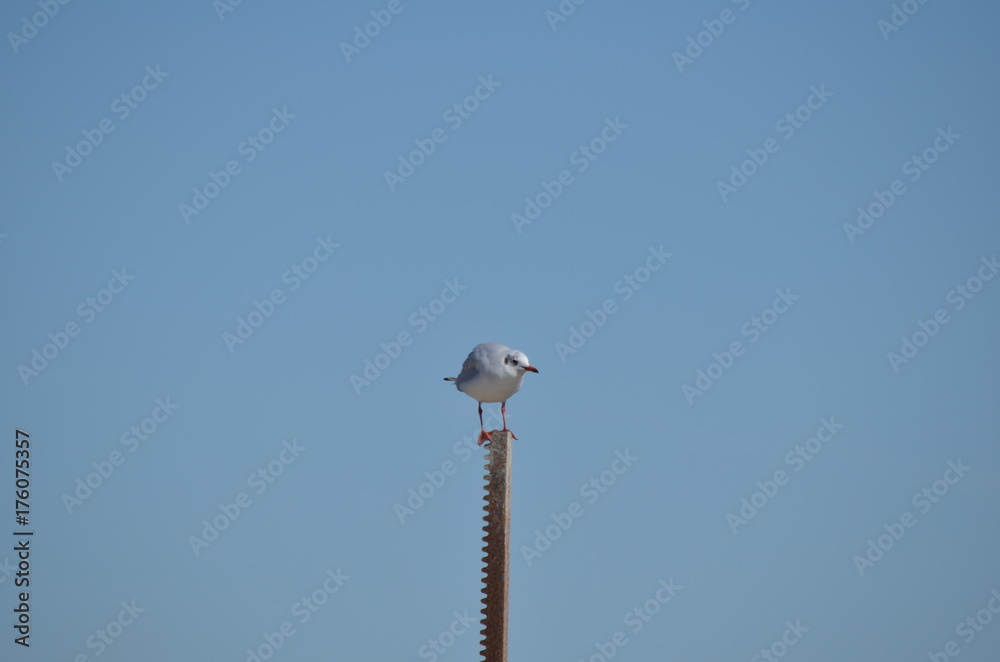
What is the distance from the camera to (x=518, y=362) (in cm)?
2969

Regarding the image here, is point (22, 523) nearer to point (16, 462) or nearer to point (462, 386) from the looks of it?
point (16, 462)

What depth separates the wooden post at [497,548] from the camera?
1086 inches

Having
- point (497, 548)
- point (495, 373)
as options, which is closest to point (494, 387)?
point (495, 373)

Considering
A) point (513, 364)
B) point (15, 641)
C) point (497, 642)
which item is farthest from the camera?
point (15, 641)

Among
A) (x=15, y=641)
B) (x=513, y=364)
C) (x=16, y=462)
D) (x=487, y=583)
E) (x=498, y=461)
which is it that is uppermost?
(x=513, y=364)

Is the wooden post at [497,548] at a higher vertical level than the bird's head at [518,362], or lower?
lower

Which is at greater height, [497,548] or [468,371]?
[468,371]

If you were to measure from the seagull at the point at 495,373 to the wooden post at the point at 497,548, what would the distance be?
46.2 inches

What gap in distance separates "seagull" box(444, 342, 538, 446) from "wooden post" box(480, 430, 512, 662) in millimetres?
1174

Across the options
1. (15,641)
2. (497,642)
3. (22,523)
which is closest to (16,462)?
(22,523)

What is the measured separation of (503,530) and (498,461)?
127cm

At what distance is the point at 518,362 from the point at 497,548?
383 cm

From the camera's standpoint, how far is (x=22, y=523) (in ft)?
111

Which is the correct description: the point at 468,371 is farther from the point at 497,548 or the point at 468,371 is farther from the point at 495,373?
the point at 497,548
